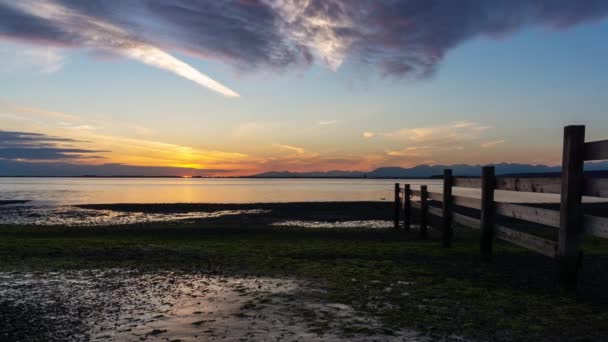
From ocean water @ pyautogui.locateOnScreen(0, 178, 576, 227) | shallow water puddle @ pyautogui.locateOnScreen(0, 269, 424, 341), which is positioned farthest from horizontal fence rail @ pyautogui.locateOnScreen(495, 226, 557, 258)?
ocean water @ pyautogui.locateOnScreen(0, 178, 576, 227)

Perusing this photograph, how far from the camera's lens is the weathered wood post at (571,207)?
22.1 ft

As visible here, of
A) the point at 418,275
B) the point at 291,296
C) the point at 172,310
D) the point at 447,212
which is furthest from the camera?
the point at 447,212

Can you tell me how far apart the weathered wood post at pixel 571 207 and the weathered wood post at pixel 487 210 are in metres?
2.95

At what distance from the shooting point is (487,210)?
992 cm

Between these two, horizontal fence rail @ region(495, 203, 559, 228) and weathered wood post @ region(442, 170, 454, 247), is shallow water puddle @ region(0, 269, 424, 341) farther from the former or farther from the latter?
weathered wood post @ region(442, 170, 454, 247)

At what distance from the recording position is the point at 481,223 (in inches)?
404

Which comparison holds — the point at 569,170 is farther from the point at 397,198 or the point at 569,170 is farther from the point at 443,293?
the point at 397,198

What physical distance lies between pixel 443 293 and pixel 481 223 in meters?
4.05

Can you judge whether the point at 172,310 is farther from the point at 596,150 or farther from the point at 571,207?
the point at 596,150

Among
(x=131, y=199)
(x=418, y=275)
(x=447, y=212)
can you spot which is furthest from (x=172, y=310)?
(x=131, y=199)

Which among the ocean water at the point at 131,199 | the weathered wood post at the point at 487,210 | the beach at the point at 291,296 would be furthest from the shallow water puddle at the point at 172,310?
the ocean water at the point at 131,199

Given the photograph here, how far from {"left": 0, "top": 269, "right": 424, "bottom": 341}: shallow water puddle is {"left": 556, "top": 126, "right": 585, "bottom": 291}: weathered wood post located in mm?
3448

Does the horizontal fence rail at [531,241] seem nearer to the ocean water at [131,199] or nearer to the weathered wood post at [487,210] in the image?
the weathered wood post at [487,210]

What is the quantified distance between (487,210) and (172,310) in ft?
22.8
